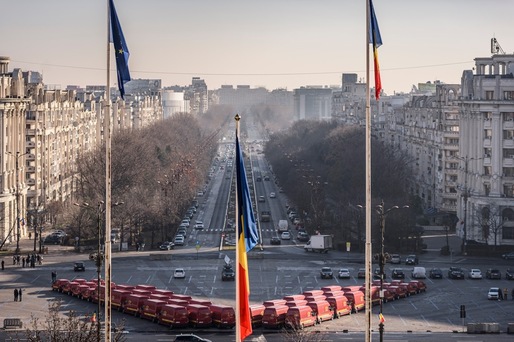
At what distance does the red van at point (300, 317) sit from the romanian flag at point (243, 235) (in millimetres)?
24992

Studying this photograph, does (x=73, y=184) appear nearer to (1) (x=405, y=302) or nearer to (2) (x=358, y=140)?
(2) (x=358, y=140)

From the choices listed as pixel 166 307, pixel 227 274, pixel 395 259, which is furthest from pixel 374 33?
pixel 395 259

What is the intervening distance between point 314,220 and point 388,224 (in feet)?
39.5

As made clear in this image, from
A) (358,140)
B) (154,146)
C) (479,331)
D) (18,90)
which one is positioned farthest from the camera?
(154,146)

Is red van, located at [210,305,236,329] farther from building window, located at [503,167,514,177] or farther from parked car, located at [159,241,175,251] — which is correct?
building window, located at [503,167,514,177]

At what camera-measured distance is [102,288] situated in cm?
5738

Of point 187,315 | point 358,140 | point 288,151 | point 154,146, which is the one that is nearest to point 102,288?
point 187,315

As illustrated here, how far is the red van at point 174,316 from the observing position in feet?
169

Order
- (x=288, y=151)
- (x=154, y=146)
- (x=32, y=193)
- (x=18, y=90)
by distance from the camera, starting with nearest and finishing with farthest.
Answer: (x=18, y=90), (x=32, y=193), (x=154, y=146), (x=288, y=151)

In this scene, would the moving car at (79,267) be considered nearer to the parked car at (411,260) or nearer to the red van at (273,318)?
the parked car at (411,260)

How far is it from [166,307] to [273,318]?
5.37m

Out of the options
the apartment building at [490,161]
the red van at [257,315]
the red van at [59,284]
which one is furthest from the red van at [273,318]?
the apartment building at [490,161]

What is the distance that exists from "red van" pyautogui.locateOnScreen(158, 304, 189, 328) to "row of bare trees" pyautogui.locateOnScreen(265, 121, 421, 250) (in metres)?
28.3

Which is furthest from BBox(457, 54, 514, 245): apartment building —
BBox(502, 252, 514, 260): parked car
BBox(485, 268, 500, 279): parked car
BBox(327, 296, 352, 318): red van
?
BBox(327, 296, 352, 318): red van
